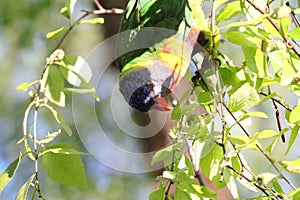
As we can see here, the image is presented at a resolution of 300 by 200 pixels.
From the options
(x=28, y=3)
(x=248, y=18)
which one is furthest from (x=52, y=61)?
(x=28, y=3)

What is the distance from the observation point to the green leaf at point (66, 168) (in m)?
0.61

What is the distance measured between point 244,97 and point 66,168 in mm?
204

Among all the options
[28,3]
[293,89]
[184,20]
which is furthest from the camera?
[28,3]

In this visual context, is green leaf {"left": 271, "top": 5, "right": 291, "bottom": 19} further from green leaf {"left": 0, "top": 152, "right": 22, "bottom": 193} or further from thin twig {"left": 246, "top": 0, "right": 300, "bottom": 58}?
green leaf {"left": 0, "top": 152, "right": 22, "bottom": 193}

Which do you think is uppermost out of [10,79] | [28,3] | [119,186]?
[28,3]

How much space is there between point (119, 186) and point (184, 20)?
77.5 inches

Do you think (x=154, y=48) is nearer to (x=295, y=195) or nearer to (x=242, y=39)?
(x=242, y=39)

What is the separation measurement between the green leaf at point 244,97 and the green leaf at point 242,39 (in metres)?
0.04

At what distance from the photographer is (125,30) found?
0.74m

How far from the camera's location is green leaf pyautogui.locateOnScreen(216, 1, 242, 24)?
0.65 meters

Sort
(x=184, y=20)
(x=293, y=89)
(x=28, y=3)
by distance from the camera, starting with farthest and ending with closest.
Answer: (x=28, y=3) → (x=184, y=20) → (x=293, y=89)

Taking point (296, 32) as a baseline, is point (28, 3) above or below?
above

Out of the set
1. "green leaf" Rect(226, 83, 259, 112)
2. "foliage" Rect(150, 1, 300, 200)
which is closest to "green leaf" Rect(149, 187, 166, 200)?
"foliage" Rect(150, 1, 300, 200)

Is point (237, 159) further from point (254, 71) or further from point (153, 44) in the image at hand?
point (153, 44)
